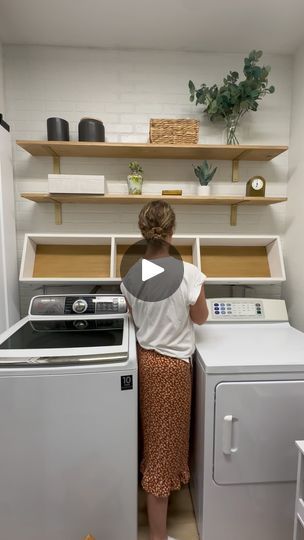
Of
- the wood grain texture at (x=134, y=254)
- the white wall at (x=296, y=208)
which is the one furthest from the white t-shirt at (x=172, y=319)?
the white wall at (x=296, y=208)

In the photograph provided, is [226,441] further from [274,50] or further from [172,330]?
[274,50]

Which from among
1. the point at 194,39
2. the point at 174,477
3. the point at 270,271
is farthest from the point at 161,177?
the point at 174,477

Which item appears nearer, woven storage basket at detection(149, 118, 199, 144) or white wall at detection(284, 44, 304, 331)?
woven storage basket at detection(149, 118, 199, 144)

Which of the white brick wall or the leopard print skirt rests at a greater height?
the white brick wall

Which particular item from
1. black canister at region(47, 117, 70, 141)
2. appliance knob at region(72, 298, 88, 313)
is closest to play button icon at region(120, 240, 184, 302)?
appliance knob at region(72, 298, 88, 313)

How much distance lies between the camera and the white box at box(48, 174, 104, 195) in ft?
5.51

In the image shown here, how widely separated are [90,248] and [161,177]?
2.42 feet

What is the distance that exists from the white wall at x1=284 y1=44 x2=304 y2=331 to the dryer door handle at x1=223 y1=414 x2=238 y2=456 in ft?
3.25

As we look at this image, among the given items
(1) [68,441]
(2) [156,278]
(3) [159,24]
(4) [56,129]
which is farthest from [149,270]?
(3) [159,24]

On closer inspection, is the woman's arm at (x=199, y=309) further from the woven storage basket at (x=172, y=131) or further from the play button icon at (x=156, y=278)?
the woven storage basket at (x=172, y=131)

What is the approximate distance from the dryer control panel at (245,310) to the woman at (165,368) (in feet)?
1.57

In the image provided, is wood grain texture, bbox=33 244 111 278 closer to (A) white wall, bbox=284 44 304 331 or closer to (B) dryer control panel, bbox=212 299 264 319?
(B) dryer control panel, bbox=212 299 264 319

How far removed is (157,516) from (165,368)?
0.74 meters

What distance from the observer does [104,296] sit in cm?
151
